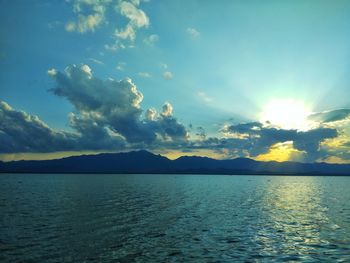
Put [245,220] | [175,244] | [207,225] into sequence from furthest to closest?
1. [245,220]
2. [207,225]
3. [175,244]

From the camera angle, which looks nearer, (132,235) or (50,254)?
→ (50,254)

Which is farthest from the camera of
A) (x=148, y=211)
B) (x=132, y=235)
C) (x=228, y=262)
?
(x=148, y=211)

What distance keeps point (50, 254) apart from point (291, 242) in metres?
29.5

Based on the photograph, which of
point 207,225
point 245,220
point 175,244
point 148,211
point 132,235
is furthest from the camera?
point 148,211

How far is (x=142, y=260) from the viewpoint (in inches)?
1307

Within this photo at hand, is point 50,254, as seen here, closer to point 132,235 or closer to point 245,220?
point 132,235

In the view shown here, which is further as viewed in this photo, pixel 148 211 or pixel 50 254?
pixel 148 211

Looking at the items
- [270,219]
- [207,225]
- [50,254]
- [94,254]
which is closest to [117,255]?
[94,254]

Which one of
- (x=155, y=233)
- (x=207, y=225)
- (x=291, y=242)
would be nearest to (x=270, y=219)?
(x=207, y=225)

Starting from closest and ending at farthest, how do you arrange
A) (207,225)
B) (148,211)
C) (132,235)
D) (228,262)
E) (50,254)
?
1. (228,262)
2. (50,254)
3. (132,235)
4. (207,225)
5. (148,211)

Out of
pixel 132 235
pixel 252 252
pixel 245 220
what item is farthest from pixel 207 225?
pixel 252 252

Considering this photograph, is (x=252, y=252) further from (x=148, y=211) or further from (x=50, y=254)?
(x=148, y=211)

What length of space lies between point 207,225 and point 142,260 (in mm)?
22577

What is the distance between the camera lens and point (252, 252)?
120 feet
